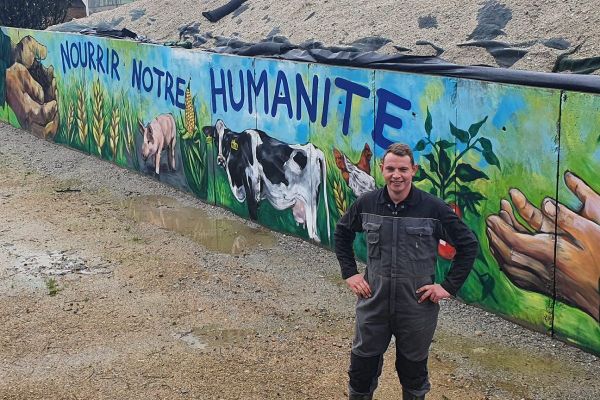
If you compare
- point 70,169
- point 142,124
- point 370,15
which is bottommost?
point 70,169

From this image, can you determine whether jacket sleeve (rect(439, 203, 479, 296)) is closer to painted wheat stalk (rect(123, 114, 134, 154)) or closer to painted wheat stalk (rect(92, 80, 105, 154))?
painted wheat stalk (rect(123, 114, 134, 154))

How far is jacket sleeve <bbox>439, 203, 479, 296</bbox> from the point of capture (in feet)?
16.8

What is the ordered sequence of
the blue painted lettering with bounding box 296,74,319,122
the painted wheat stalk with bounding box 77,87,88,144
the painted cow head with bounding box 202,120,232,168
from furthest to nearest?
the painted wheat stalk with bounding box 77,87,88,144 → the painted cow head with bounding box 202,120,232,168 → the blue painted lettering with bounding box 296,74,319,122

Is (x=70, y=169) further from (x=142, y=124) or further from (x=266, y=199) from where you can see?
(x=266, y=199)

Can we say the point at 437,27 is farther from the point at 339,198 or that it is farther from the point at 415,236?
the point at 415,236

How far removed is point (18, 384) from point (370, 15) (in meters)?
9.58

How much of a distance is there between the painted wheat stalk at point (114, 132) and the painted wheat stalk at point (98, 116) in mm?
331

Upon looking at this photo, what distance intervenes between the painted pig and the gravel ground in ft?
8.97

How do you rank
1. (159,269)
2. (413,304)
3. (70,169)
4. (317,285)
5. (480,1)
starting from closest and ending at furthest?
(413,304)
(317,285)
(159,269)
(480,1)
(70,169)

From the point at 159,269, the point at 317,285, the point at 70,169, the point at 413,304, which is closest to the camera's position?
the point at 413,304

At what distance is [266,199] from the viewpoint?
11.0 metres

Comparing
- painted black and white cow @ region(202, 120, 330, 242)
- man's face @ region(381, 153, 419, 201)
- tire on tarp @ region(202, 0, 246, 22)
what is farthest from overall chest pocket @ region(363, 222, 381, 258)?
tire on tarp @ region(202, 0, 246, 22)

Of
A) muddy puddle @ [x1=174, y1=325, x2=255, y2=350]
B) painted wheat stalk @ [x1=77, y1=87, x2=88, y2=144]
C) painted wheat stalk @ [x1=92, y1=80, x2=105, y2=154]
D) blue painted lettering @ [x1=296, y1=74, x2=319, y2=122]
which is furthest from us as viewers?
painted wheat stalk @ [x1=77, y1=87, x2=88, y2=144]

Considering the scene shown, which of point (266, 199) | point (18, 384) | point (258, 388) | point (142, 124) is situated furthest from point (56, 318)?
point (142, 124)
